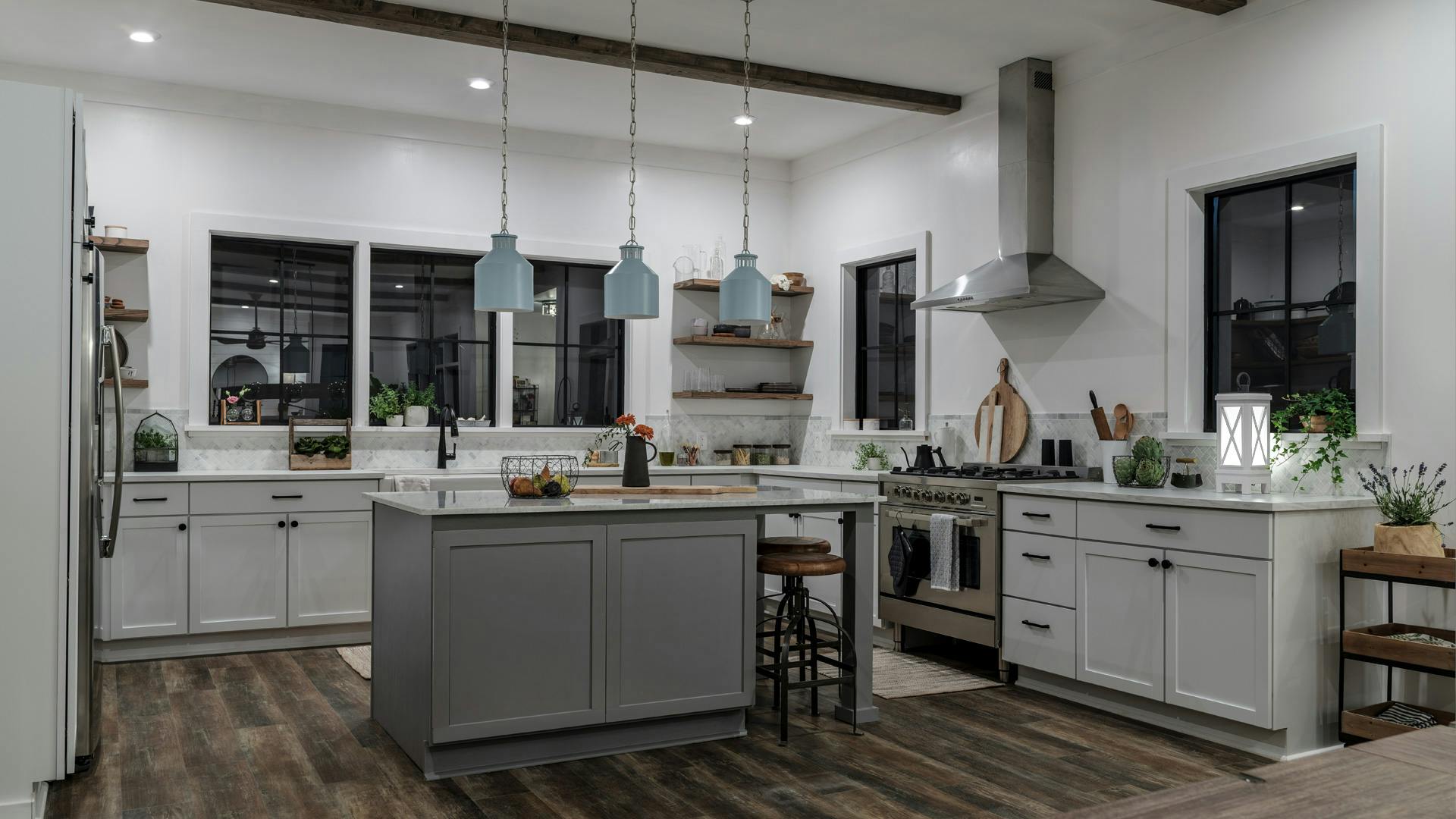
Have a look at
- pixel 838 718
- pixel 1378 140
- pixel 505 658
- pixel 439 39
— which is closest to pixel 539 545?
pixel 505 658

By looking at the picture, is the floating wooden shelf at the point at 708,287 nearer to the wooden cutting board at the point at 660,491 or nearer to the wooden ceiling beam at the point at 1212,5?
the wooden cutting board at the point at 660,491

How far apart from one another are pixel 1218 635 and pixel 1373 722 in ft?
1.81

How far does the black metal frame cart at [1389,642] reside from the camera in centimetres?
356

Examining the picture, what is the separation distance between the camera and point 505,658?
3658mm

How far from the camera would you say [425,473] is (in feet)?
20.5

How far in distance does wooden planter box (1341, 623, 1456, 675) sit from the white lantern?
0.64 m

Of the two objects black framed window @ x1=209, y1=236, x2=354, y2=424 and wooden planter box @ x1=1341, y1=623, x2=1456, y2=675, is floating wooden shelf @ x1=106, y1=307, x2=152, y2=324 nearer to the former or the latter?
black framed window @ x1=209, y1=236, x2=354, y2=424

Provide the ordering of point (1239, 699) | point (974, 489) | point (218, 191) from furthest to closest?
point (218, 191), point (974, 489), point (1239, 699)

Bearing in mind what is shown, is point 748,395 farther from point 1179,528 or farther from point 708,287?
point 1179,528

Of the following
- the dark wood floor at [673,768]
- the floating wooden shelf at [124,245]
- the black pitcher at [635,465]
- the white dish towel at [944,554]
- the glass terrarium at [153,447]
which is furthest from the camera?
the glass terrarium at [153,447]

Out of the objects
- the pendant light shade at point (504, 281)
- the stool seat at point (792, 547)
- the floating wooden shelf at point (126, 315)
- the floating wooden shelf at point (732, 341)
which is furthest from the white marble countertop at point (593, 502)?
the floating wooden shelf at point (732, 341)

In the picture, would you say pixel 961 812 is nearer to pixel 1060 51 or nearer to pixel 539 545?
pixel 539 545

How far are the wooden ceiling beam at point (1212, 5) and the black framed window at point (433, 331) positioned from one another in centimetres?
425

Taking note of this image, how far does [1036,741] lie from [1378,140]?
8.63 ft
